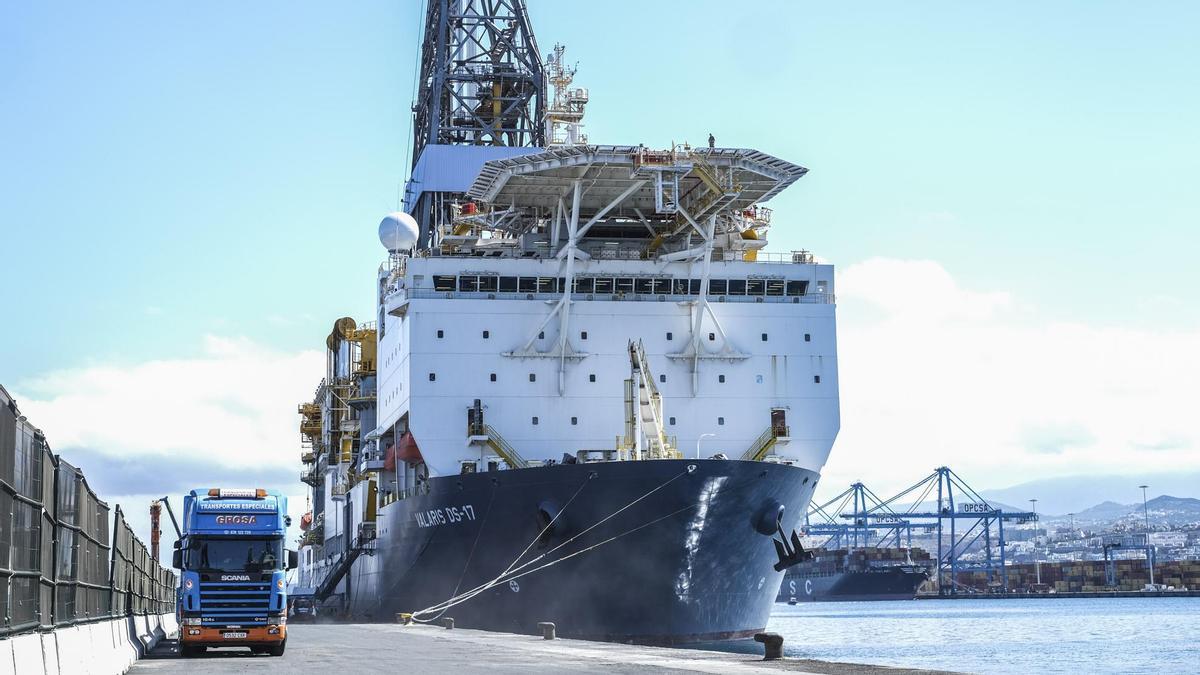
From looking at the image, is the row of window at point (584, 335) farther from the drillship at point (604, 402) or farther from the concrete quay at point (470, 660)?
the concrete quay at point (470, 660)

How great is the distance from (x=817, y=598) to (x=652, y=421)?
122 meters

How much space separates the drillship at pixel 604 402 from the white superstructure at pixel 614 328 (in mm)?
57

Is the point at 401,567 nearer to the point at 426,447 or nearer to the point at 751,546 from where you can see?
the point at 426,447

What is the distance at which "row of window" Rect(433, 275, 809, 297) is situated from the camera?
1390 inches

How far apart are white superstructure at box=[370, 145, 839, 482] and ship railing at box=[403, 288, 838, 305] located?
1.6 inches

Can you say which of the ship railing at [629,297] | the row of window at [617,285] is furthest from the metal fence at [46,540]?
the row of window at [617,285]

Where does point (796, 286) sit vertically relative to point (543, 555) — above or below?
above

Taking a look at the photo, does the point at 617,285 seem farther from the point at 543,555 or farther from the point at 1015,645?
the point at 1015,645

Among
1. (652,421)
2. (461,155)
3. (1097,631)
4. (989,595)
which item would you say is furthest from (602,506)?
(989,595)

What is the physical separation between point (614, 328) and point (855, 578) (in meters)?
115

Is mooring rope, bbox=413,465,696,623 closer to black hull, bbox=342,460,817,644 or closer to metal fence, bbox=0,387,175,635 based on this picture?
black hull, bbox=342,460,817,644

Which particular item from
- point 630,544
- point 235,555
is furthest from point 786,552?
point 235,555

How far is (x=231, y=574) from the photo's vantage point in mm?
21125

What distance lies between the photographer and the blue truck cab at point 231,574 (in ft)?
68.7
